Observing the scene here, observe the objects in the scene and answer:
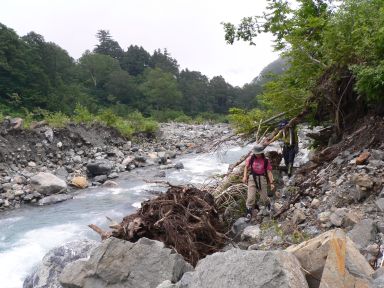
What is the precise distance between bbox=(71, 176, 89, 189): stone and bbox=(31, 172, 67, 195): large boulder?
2.13 ft

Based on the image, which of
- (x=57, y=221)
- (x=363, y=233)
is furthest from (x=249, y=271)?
(x=57, y=221)

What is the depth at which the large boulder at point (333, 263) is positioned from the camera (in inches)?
145

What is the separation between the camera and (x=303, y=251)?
417cm

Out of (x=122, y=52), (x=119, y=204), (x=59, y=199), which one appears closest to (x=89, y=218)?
(x=119, y=204)

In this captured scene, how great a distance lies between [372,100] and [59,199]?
10.5 meters

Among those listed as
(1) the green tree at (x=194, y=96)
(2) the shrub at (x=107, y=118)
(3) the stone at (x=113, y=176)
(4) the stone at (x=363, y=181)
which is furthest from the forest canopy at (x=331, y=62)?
(1) the green tree at (x=194, y=96)

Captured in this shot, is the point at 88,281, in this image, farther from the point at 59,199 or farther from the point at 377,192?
the point at 59,199

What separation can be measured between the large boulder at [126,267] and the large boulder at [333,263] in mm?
1952

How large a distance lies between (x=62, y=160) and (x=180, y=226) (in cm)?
1223

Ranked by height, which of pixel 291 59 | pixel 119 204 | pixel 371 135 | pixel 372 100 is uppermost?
pixel 291 59

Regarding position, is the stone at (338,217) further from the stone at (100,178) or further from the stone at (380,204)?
the stone at (100,178)

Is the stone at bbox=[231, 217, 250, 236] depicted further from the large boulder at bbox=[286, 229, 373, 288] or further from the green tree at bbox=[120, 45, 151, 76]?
the green tree at bbox=[120, 45, 151, 76]

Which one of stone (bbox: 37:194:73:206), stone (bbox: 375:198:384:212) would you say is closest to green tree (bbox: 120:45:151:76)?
stone (bbox: 37:194:73:206)

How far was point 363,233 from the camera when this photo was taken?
16.3ft
